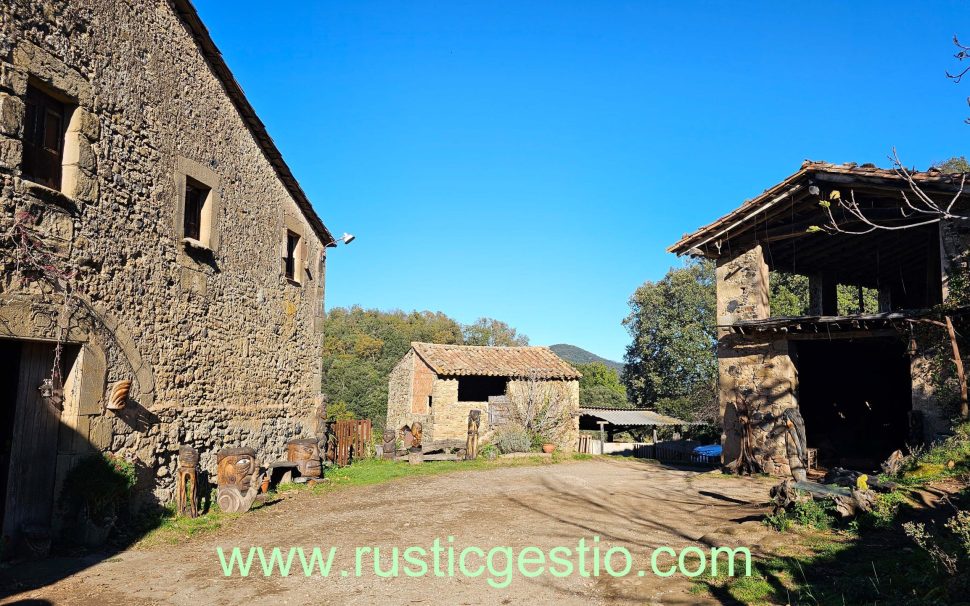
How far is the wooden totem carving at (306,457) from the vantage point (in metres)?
12.4

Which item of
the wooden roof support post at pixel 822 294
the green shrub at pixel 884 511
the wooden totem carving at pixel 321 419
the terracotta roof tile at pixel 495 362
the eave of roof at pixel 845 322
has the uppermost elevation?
the wooden roof support post at pixel 822 294

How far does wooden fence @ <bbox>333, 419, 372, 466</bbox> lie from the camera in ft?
52.3

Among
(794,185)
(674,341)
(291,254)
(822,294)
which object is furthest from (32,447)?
(674,341)

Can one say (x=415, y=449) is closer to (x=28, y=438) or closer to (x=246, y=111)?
(x=246, y=111)

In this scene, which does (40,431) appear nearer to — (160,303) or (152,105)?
(160,303)

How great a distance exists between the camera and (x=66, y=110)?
25.5 ft

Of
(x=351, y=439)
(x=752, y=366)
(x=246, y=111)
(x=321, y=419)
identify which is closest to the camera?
(x=246, y=111)

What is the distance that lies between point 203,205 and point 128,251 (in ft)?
7.79

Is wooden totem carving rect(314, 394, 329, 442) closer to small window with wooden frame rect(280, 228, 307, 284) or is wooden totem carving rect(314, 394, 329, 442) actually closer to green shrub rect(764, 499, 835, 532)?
small window with wooden frame rect(280, 228, 307, 284)

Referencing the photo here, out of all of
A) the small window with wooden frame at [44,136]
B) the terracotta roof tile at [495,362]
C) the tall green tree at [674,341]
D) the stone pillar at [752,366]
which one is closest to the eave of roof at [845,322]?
the stone pillar at [752,366]

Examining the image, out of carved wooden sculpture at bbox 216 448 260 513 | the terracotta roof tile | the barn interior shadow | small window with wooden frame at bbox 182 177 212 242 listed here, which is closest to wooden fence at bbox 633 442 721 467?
the terracotta roof tile

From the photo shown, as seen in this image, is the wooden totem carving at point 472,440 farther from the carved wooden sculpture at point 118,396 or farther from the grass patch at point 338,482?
the carved wooden sculpture at point 118,396

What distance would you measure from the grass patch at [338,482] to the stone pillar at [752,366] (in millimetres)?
6440

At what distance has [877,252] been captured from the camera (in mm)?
15227
